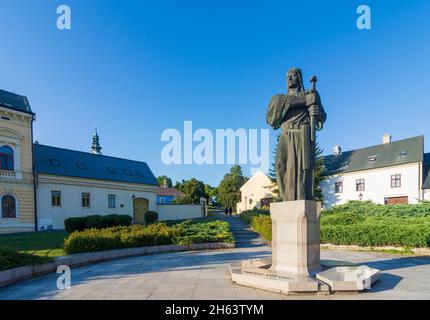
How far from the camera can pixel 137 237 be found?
11.0m

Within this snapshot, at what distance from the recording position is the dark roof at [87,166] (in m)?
22.8

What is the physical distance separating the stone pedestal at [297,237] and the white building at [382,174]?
27751 mm

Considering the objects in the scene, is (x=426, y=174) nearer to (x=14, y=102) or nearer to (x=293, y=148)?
(x=293, y=148)

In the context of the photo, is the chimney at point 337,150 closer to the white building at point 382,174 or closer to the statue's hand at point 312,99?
the white building at point 382,174

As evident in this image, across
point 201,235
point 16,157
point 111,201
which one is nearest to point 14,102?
point 16,157

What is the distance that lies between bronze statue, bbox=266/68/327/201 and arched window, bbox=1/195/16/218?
22526 millimetres

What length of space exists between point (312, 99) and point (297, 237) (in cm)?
340

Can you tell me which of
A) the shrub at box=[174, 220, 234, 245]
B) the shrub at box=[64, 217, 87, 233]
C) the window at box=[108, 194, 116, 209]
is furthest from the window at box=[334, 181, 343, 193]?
the shrub at box=[64, 217, 87, 233]

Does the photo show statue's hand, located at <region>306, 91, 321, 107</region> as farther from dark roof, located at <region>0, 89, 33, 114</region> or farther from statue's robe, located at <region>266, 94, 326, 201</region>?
dark roof, located at <region>0, 89, 33, 114</region>

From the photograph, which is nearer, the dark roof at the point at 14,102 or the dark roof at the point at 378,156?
the dark roof at the point at 14,102

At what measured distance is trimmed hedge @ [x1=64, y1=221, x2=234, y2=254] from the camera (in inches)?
374

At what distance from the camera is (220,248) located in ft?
40.2

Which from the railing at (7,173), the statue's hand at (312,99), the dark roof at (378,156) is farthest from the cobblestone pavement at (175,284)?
the dark roof at (378,156)

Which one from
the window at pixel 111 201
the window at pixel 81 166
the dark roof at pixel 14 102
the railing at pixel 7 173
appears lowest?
the window at pixel 111 201
